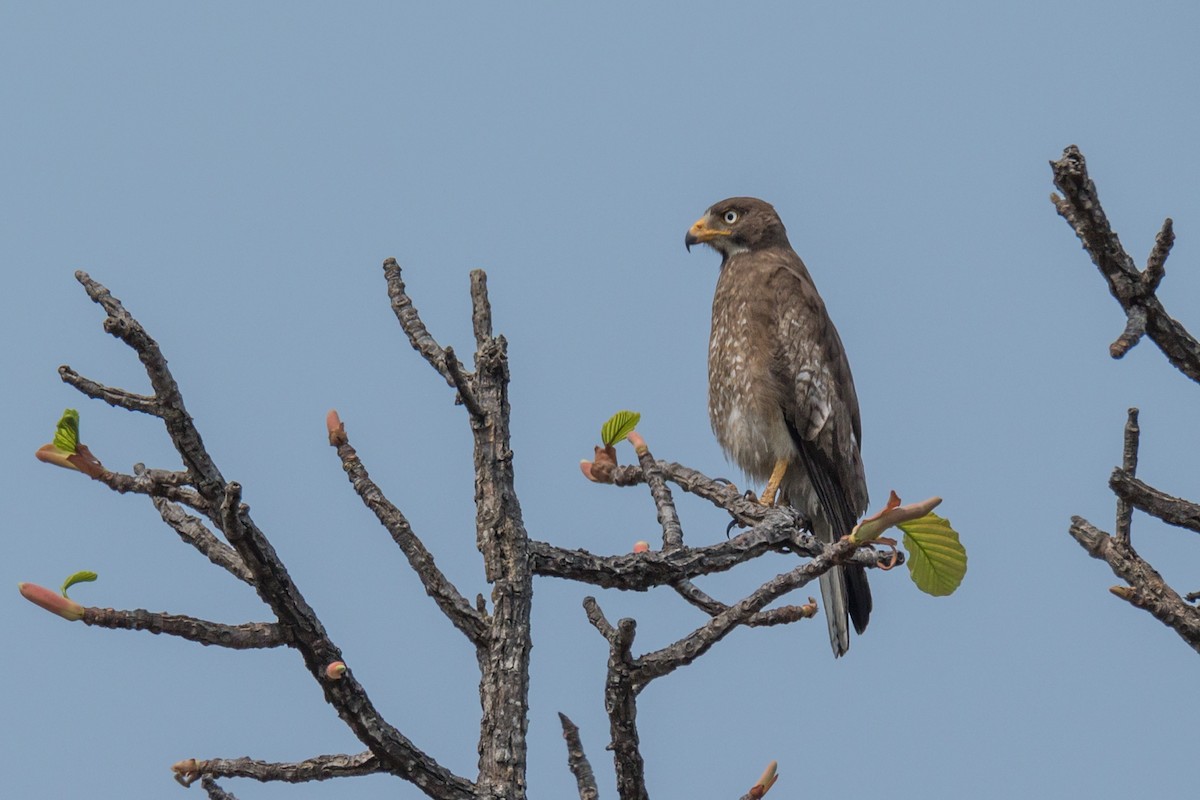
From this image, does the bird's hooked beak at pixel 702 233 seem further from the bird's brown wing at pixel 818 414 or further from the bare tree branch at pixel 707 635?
the bare tree branch at pixel 707 635

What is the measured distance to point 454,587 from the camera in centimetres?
387

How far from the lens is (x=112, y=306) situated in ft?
9.57

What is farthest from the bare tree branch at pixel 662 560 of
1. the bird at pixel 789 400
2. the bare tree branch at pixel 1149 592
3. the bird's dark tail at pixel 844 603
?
the bird at pixel 789 400

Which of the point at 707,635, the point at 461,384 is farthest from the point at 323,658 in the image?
the point at 707,635

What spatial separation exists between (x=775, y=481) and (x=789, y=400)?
1.49 ft

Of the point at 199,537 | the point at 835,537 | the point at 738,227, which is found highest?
the point at 738,227

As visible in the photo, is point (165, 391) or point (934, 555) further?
point (934, 555)

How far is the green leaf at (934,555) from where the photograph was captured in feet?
13.5

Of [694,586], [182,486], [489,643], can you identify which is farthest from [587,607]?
[182,486]

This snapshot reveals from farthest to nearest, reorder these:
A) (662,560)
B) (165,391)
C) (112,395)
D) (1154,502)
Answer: (662,560) < (1154,502) < (112,395) < (165,391)

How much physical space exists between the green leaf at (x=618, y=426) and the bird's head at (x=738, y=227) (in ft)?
13.1

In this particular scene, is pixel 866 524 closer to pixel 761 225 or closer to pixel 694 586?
pixel 694 586

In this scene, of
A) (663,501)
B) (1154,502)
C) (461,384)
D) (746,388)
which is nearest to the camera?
(461,384)

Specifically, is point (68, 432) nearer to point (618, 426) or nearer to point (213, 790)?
point (213, 790)
